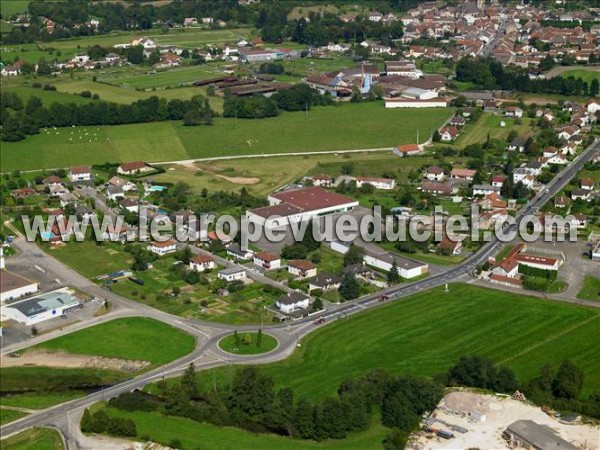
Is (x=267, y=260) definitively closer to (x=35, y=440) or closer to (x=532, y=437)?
(x=35, y=440)

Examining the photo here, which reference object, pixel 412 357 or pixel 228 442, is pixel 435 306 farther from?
pixel 228 442

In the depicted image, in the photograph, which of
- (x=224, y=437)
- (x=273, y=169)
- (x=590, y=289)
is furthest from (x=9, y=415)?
(x=273, y=169)

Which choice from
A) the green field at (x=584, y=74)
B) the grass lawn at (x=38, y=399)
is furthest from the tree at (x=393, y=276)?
the green field at (x=584, y=74)

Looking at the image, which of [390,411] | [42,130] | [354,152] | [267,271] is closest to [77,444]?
[390,411]

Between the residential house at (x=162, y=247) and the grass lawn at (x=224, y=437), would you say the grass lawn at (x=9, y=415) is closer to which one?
the grass lawn at (x=224, y=437)

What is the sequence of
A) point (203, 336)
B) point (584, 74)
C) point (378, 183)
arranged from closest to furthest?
point (203, 336) < point (378, 183) < point (584, 74)

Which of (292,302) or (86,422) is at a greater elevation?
(292,302)
